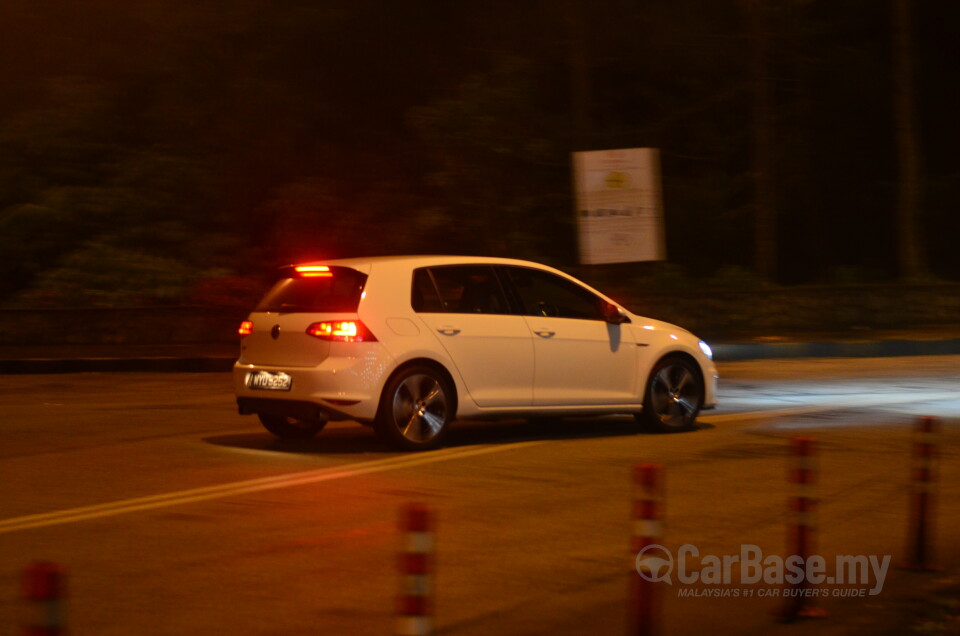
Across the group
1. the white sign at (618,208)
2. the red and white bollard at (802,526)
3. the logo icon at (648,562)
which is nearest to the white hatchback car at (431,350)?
the red and white bollard at (802,526)

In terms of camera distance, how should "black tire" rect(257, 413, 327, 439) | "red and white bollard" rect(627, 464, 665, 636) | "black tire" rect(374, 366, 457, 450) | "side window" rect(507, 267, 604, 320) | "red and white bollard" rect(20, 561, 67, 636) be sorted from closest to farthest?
"red and white bollard" rect(20, 561, 67, 636), "red and white bollard" rect(627, 464, 665, 636), "black tire" rect(374, 366, 457, 450), "side window" rect(507, 267, 604, 320), "black tire" rect(257, 413, 327, 439)

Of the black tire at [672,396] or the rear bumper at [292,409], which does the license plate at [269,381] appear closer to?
the rear bumper at [292,409]

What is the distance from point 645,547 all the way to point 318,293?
5968mm

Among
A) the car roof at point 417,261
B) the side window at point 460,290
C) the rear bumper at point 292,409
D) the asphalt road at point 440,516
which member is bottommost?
the asphalt road at point 440,516

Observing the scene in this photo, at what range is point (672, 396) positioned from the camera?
11.8 meters

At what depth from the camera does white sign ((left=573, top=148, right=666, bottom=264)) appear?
67.9 ft

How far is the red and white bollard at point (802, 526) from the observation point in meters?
5.71

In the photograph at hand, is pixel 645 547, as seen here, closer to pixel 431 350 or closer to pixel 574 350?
pixel 431 350

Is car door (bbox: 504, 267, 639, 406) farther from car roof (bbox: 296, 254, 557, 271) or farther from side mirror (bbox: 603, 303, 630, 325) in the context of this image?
car roof (bbox: 296, 254, 557, 271)

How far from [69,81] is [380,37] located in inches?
255

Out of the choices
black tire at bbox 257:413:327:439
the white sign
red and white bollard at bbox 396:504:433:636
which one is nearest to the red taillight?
black tire at bbox 257:413:327:439

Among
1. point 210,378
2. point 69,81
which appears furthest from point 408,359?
point 69,81

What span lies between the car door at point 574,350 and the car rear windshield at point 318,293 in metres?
1.57

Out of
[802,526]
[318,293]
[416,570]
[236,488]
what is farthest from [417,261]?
[416,570]
